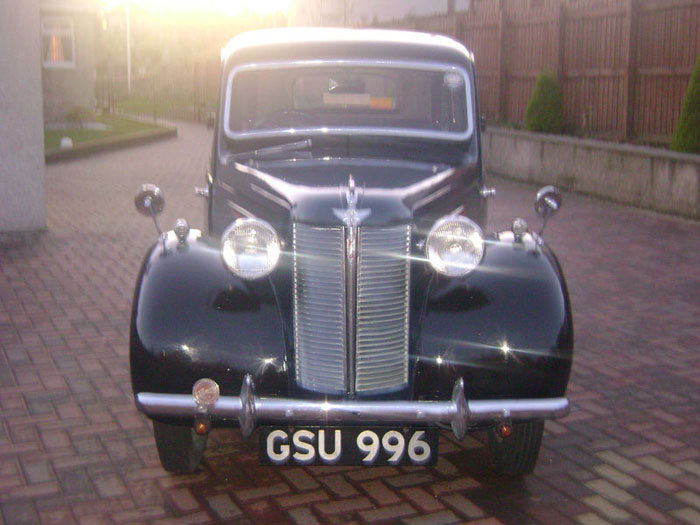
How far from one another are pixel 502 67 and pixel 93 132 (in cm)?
1279

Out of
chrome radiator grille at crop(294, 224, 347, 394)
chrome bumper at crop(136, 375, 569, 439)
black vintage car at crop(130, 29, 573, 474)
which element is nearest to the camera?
chrome bumper at crop(136, 375, 569, 439)

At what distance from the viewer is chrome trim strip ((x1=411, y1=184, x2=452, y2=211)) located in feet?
13.2

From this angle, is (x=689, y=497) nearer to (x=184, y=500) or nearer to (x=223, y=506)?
(x=223, y=506)

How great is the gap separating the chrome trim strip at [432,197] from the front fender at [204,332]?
2.29ft

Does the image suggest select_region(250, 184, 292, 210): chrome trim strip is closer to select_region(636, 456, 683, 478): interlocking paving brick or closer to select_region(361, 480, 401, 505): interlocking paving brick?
select_region(361, 480, 401, 505): interlocking paving brick

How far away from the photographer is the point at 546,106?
1544 centimetres

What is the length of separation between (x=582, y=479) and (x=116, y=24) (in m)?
72.5

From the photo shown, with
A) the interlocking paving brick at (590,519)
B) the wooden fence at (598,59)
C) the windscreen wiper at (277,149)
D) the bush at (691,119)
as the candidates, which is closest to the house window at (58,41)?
the wooden fence at (598,59)

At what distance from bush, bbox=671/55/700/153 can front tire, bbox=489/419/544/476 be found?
8.79 meters

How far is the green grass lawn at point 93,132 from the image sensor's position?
22.7 meters

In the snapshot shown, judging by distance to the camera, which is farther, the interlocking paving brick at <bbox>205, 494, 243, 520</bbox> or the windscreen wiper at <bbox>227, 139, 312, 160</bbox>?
the windscreen wiper at <bbox>227, 139, 312, 160</bbox>

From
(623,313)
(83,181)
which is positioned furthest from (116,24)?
(623,313)

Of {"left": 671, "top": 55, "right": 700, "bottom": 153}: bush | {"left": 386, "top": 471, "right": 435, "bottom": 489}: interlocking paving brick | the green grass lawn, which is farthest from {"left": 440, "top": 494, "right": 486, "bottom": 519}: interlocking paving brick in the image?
the green grass lawn

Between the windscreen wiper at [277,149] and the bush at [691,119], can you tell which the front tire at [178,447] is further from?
the bush at [691,119]
